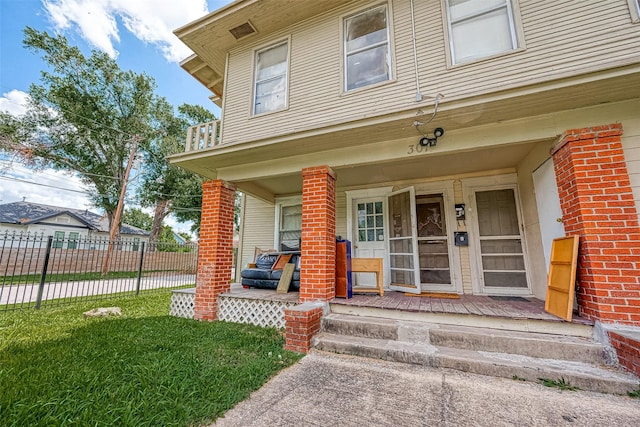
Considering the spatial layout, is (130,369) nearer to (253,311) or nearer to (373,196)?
(253,311)

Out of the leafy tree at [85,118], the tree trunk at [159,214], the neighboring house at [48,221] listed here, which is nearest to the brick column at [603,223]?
the leafy tree at [85,118]

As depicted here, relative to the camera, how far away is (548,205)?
3500 millimetres

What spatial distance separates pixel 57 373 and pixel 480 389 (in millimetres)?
3766

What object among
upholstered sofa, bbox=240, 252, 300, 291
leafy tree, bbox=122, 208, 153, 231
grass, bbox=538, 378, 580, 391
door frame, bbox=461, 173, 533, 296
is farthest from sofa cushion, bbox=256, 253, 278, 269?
leafy tree, bbox=122, 208, 153, 231

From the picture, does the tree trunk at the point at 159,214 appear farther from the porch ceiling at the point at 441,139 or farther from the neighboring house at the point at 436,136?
the porch ceiling at the point at 441,139

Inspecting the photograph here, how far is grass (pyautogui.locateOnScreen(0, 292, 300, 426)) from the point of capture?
5.76 feet

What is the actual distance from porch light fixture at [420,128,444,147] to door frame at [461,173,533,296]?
83.3 inches

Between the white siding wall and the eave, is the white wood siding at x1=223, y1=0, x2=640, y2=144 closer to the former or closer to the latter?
the eave

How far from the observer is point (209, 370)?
243cm

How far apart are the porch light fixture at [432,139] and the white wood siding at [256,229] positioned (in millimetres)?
4347

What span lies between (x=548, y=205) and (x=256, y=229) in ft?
19.7

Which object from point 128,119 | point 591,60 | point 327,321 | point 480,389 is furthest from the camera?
point 128,119

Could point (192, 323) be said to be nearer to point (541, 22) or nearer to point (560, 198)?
point (560, 198)

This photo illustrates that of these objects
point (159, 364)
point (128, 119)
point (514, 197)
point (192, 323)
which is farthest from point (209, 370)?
point (128, 119)
